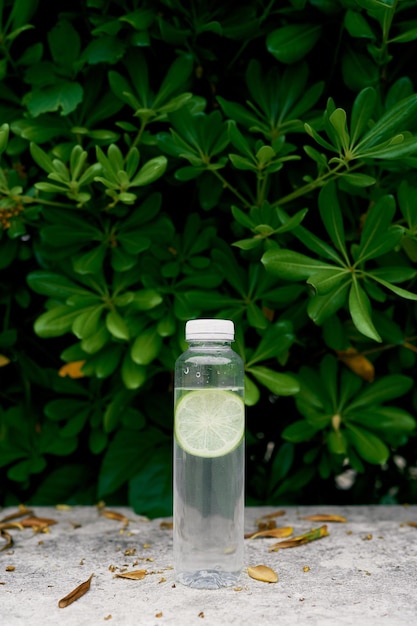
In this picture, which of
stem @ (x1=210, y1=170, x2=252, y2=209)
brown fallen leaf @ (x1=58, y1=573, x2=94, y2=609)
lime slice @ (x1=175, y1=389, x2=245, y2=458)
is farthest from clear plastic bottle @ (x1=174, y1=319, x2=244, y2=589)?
stem @ (x1=210, y1=170, x2=252, y2=209)

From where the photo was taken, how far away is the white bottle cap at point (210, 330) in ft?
3.02

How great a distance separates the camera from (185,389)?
956 millimetres

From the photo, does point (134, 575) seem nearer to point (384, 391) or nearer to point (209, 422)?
point (209, 422)

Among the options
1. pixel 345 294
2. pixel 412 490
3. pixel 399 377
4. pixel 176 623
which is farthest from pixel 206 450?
pixel 412 490

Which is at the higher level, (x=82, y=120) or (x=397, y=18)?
(x=397, y=18)

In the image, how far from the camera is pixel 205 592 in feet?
3.04

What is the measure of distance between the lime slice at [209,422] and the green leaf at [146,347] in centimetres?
30

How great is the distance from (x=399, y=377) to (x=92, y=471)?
0.80 m

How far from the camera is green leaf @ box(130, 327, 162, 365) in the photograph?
48.5 inches

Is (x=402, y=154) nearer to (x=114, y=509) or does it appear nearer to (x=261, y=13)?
(x=261, y=13)

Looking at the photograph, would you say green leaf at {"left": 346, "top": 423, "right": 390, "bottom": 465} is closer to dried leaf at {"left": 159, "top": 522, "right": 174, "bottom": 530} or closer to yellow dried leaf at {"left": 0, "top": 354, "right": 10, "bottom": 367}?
dried leaf at {"left": 159, "top": 522, "right": 174, "bottom": 530}

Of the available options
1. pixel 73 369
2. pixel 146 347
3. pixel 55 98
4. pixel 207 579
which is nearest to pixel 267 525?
pixel 207 579

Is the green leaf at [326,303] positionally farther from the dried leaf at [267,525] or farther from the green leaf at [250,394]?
the dried leaf at [267,525]

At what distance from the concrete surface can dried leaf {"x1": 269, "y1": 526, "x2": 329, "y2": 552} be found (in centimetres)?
1
